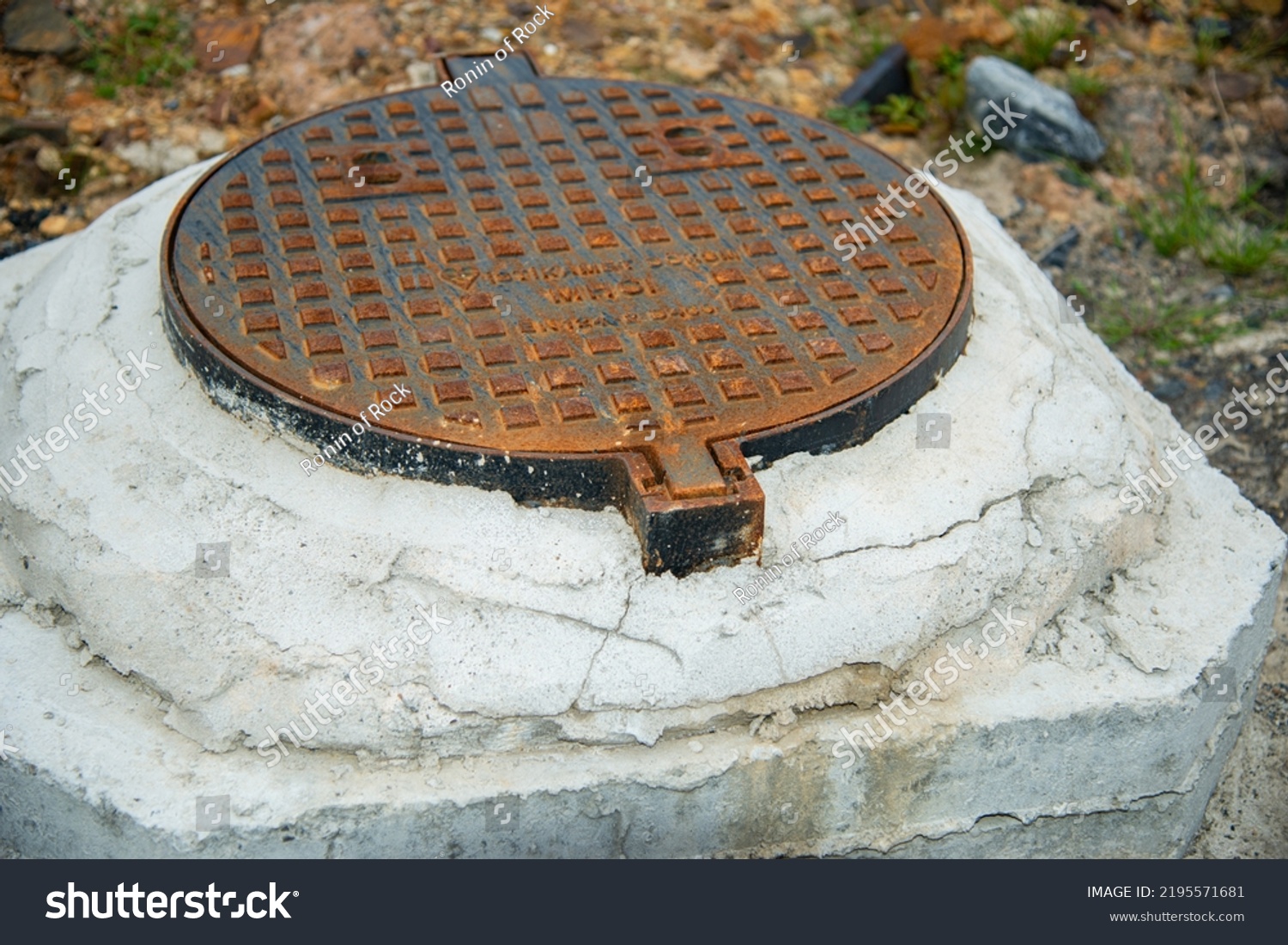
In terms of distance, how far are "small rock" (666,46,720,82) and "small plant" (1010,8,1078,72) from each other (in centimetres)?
96

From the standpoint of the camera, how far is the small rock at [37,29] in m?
4.36

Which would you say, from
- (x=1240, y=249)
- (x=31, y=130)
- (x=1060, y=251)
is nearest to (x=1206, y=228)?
(x=1240, y=249)

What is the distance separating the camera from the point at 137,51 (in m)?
4.43

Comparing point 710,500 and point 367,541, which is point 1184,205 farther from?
point 367,541

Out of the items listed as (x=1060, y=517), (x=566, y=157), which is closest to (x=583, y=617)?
(x=1060, y=517)

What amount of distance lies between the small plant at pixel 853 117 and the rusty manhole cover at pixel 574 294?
48.0 inches

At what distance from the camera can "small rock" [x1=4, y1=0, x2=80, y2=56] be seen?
14.3 feet

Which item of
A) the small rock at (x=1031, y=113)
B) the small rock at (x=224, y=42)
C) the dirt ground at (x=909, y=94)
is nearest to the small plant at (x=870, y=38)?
the dirt ground at (x=909, y=94)

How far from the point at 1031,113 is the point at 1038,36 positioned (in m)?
0.44

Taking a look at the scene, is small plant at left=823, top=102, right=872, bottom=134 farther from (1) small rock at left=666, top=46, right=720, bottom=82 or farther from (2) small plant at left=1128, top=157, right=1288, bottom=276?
(2) small plant at left=1128, top=157, right=1288, bottom=276

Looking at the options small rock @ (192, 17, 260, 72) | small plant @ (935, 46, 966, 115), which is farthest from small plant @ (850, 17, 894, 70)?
small rock @ (192, 17, 260, 72)

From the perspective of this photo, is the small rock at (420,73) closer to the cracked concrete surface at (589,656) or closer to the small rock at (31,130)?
the small rock at (31,130)

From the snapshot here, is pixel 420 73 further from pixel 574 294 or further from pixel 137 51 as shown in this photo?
pixel 574 294

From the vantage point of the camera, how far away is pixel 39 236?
13.0 feet
